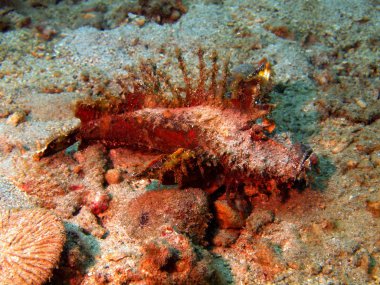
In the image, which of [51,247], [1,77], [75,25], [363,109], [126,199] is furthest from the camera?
[75,25]

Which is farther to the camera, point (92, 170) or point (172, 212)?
point (92, 170)

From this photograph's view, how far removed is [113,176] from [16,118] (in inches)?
77.0

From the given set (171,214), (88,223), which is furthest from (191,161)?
(88,223)

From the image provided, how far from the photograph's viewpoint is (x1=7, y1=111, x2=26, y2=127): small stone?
4641mm

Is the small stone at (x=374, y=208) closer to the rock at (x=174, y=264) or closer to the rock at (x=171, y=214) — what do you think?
the rock at (x=171, y=214)

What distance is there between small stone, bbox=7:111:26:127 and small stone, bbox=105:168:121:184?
5.93ft

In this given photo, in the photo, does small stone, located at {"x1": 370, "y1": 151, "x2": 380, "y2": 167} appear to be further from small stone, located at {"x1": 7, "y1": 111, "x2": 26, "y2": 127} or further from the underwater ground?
small stone, located at {"x1": 7, "y1": 111, "x2": 26, "y2": 127}

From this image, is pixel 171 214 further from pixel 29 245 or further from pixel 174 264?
pixel 29 245

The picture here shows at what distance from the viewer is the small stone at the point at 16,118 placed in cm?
464

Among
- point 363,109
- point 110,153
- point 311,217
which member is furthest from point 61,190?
point 363,109

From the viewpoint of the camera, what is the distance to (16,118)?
4.65m

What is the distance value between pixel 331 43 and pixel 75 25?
17.4 ft

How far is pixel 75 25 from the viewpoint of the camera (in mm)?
6863

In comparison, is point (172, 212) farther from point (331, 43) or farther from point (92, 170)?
point (331, 43)
